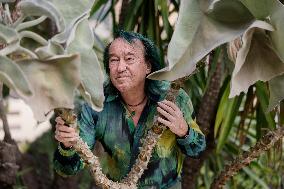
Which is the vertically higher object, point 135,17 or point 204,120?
point 135,17

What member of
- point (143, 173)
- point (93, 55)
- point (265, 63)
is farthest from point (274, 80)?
point (143, 173)

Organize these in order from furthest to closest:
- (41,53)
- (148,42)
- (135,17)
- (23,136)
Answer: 1. (23,136)
2. (135,17)
3. (148,42)
4. (41,53)

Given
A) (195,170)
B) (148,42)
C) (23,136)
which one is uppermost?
(148,42)

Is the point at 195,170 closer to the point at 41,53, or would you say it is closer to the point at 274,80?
the point at 274,80

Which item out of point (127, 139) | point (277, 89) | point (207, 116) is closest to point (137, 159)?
point (127, 139)

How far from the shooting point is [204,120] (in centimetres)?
202

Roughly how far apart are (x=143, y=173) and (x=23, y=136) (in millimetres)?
Result: 2926

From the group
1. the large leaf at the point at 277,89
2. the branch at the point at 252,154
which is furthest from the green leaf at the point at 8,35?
the branch at the point at 252,154

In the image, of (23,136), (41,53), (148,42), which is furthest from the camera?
(23,136)

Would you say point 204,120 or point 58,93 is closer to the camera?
point 58,93

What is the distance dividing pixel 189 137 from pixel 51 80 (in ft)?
1.71

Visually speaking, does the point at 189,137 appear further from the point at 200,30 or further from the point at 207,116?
the point at 207,116

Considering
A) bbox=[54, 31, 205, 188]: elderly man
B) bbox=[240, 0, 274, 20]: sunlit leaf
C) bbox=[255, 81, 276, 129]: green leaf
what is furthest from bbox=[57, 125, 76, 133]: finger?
bbox=[255, 81, 276, 129]: green leaf

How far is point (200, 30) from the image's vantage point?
2.59 ft
